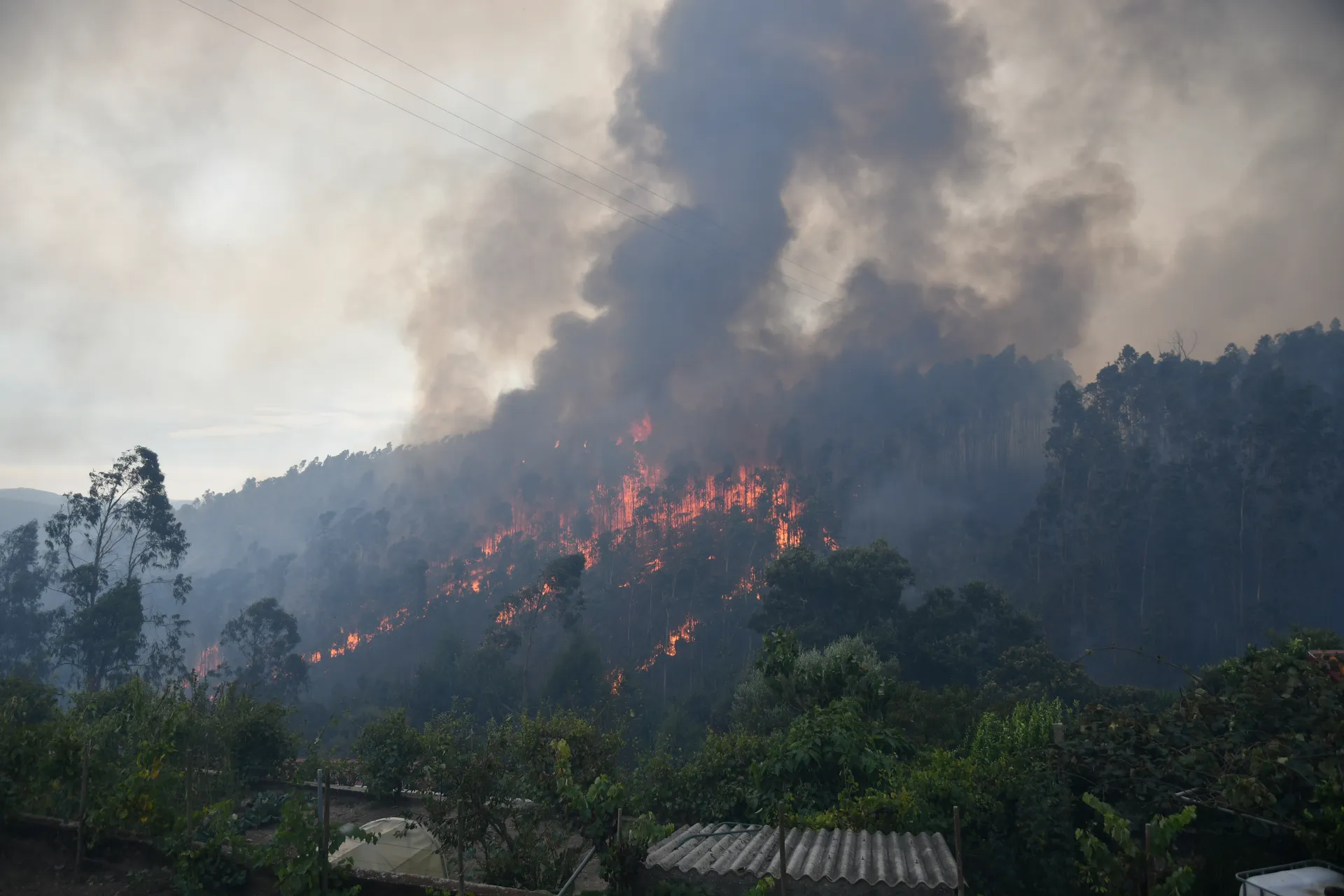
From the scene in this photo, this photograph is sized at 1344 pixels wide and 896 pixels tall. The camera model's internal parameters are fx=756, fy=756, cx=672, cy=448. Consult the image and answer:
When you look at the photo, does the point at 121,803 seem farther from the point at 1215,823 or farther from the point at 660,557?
the point at 660,557

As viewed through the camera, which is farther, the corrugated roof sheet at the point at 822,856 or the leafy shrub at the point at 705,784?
the leafy shrub at the point at 705,784

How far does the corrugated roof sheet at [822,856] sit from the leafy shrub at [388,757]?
760 centimetres

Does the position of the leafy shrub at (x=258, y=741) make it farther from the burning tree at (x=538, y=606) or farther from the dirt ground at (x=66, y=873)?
the burning tree at (x=538, y=606)

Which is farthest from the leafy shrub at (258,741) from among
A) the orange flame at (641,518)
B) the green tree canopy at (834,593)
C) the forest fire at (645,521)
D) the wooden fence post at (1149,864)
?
→ the orange flame at (641,518)

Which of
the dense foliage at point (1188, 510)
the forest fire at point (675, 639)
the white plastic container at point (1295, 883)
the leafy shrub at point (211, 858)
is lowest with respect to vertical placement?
the forest fire at point (675, 639)

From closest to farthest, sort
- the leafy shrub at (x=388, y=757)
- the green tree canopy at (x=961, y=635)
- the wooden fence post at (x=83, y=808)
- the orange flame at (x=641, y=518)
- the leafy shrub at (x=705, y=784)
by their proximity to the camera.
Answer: the wooden fence post at (x=83, y=808), the leafy shrub at (x=705, y=784), the leafy shrub at (x=388, y=757), the green tree canopy at (x=961, y=635), the orange flame at (x=641, y=518)

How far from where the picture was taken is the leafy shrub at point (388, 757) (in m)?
14.2

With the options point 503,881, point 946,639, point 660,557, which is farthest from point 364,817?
point 660,557

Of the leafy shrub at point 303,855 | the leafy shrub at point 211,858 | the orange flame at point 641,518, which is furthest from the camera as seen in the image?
the orange flame at point 641,518

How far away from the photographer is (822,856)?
24.5ft

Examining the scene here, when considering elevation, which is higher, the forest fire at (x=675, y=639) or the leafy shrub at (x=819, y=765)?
the leafy shrub at (x=819, y=765)

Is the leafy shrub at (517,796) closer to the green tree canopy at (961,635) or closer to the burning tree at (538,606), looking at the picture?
the green tree canopy at (961,635)

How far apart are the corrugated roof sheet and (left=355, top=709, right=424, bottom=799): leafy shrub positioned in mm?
7601

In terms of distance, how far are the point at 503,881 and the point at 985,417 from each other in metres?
77.6
